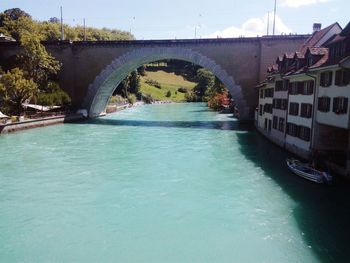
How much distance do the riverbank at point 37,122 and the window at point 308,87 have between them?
100 ft

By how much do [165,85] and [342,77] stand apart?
5337 inches

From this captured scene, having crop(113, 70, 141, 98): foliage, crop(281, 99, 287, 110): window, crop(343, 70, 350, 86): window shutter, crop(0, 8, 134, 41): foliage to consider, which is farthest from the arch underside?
crop(113, 70, 141, 98): foliage

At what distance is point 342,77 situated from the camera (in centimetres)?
2220

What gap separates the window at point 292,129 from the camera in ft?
95.5

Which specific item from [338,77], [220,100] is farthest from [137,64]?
[338,77]

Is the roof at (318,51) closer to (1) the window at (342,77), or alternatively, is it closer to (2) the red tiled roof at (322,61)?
(2) the red tiled roof at (322,61)

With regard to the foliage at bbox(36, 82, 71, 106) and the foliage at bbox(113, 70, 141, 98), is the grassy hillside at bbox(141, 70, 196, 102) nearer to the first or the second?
the foliage at bbox(113, 70, 141, 98)

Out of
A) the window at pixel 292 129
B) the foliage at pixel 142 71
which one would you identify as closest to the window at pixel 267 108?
the window at pixel 292 129

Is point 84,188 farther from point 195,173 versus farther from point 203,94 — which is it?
point 203,94

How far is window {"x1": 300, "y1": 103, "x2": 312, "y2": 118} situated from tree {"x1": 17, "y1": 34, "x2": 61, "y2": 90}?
39917 millimetres

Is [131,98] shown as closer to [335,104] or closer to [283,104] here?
[283,104]

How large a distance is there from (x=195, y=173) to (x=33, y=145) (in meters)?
17.7

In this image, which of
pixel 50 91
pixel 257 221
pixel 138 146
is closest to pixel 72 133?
pixel 138 146

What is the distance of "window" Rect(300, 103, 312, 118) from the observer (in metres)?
26.6
